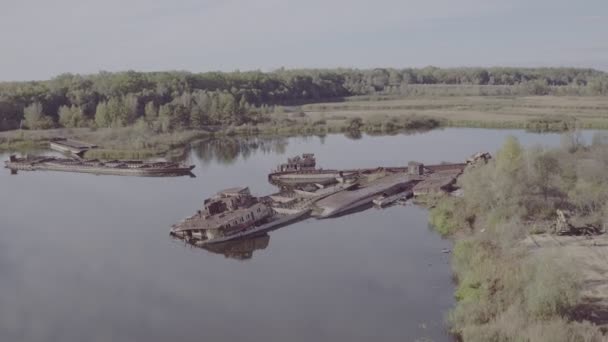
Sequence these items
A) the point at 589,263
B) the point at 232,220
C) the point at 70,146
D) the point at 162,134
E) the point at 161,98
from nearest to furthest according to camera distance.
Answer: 1. the point at 589,263
2. the point at 232,220
3. the point at 70,146
4. the point at 162,134
5. the point at 161,98

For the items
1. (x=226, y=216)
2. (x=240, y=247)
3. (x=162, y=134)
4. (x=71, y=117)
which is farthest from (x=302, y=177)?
(x=71, y=117)

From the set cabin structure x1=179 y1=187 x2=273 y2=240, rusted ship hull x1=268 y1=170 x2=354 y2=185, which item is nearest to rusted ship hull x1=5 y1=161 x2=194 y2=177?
rusted ship hull x1=268 y1=170 x2=354 y2=185

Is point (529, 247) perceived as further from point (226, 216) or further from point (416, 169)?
point (416, 169)

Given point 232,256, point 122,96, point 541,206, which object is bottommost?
point 232,256

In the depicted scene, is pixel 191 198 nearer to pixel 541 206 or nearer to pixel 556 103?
pixel 541 206

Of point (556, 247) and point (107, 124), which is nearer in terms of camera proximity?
point (556, 247)

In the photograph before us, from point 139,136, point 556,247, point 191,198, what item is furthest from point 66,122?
point 556,247
